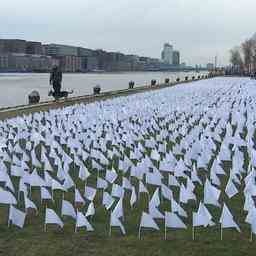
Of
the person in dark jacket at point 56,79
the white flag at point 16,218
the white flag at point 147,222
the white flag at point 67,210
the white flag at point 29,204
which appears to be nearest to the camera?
the white flag at point 147,222

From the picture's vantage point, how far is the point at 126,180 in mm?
8727

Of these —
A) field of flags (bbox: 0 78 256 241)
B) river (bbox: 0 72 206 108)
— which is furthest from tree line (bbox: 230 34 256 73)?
field of flags (bbox: 0 78 256 241)

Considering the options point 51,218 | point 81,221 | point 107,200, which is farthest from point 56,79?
point 81,221

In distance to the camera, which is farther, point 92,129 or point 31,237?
point 92,129

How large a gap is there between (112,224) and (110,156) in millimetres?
4884

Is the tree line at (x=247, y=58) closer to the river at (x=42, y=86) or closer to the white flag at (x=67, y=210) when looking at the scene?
the river at (x=42, y=86)

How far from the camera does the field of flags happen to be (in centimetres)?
709

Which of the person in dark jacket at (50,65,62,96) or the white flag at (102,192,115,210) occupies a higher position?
the person in dark jacket at (50,65,62,96)

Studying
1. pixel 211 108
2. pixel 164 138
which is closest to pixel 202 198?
pixel 164 138

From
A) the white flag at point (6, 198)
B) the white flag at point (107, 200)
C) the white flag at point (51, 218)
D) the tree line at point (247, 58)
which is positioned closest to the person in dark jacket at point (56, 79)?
the white flag at point (6, 198)

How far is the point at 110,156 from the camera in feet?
38.1

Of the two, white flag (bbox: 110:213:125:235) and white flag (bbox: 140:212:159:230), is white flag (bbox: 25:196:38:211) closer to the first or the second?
white flag (bbox: 110:213:125:235)

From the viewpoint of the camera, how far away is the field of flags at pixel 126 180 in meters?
7.09

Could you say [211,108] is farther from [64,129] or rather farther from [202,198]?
[202,198]
